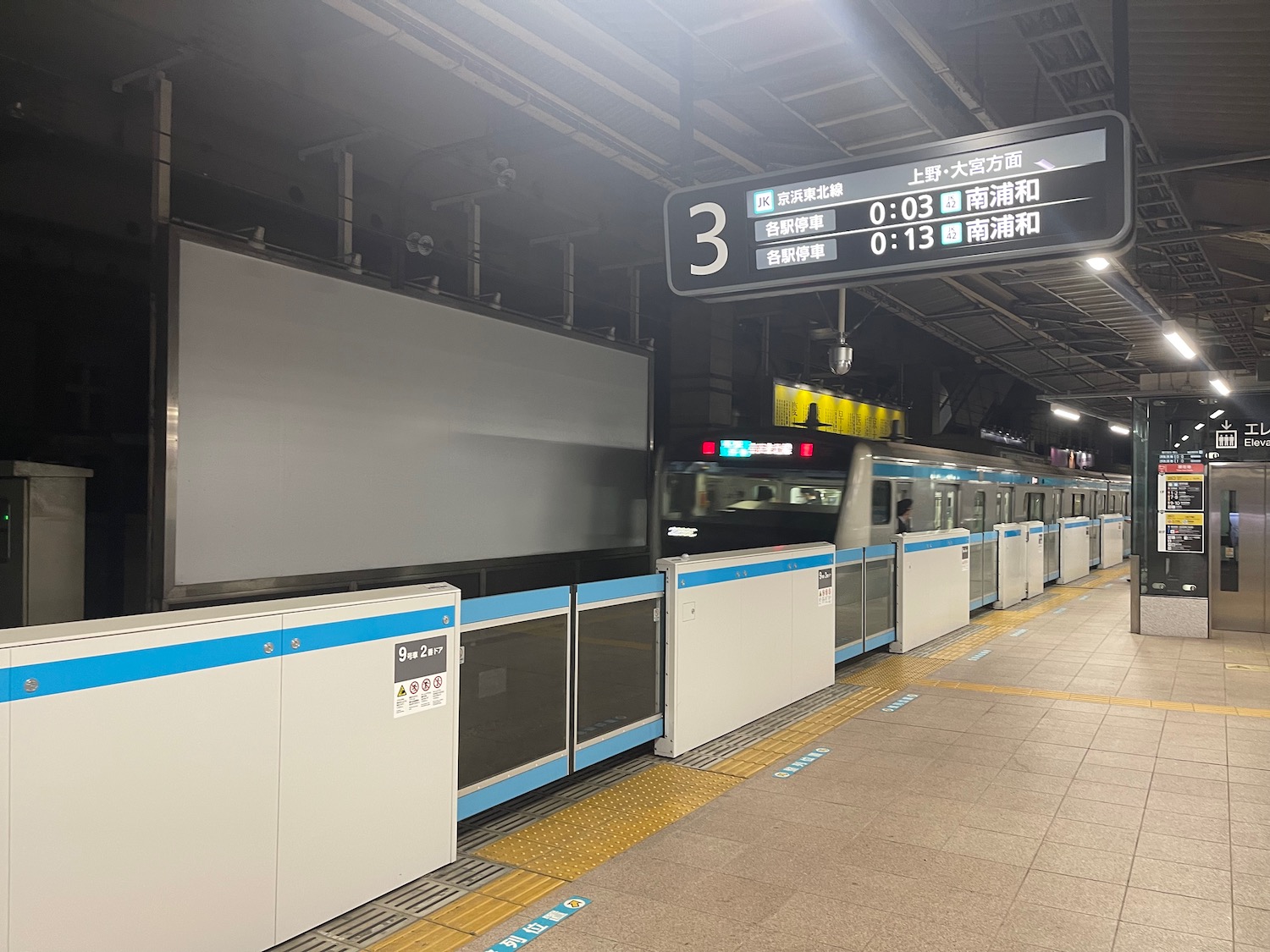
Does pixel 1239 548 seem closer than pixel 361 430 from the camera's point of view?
No

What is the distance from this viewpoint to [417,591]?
3.40 metres

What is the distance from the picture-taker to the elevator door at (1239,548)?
9836 millimetres

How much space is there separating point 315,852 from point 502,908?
68 centimetres

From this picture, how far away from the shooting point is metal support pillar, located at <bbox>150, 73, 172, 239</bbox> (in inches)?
223

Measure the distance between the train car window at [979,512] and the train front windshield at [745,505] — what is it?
4487mm

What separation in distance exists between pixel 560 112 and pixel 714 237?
58.6 inches

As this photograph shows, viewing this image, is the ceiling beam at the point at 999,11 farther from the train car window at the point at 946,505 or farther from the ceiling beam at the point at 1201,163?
the train car window at the point at 946,505

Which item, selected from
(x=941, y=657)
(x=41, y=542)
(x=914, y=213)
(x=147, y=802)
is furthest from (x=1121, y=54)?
(x=41, y=542)

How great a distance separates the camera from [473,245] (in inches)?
323

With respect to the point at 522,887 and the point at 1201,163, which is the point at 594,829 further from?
the point at 1201,163

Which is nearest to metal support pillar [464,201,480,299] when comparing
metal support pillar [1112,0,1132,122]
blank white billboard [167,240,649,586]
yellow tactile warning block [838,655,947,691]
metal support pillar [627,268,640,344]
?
blank white billboard [167,240,649,586]

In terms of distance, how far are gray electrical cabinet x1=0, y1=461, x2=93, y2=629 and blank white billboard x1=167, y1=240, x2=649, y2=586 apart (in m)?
0.76

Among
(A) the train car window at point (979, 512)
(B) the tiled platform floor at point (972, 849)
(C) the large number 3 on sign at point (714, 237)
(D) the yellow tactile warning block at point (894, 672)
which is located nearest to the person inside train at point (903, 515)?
(D) the yellow tactile warning block at point (894, 672)

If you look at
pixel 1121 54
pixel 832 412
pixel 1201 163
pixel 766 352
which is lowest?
pixel 832 412
